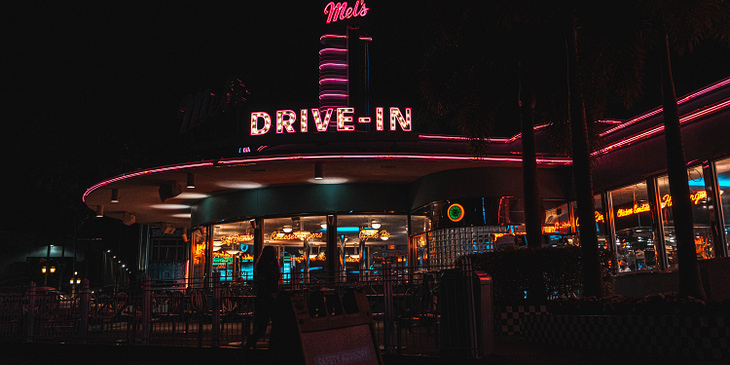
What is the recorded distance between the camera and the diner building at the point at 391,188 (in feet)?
50.4

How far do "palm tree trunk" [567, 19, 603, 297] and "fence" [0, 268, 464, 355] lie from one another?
2.87 meters

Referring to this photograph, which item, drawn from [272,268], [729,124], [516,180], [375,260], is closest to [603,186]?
[516,180]

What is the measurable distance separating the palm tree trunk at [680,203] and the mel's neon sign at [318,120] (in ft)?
28.3

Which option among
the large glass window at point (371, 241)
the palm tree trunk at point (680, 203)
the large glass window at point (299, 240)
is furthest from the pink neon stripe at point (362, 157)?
the palm tree trunk at point (680, 203)

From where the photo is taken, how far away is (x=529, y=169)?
13914 mm

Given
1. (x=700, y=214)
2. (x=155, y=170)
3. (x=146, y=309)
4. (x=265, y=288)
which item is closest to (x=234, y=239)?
(x=155, y=170)

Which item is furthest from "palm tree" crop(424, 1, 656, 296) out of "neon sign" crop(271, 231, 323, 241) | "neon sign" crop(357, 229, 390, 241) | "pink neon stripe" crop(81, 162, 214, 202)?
"neon sign" crop(271, 231, 323, 241)

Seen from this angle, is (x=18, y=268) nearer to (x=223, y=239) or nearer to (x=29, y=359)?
(x=223, y=239)

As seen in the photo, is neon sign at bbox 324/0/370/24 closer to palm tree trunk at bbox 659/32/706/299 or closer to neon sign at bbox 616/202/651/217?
neon sign at bbox 616/202/651/217

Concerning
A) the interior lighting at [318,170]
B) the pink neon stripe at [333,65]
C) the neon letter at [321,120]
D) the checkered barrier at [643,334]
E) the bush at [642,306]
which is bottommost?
the checkered barrier at [643,334]

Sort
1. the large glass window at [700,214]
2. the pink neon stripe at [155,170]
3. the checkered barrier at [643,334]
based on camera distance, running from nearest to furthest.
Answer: the checkered barrier at [643,334] < the large glass window at [700,214] < the pink neon stripe at [155,170]

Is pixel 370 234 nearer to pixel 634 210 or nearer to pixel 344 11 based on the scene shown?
pixel 344 11

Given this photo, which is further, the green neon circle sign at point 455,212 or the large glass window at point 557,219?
the large glass window at point 557,219

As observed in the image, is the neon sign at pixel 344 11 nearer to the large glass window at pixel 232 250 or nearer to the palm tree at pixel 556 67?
the palm tree at pixel 556 67
